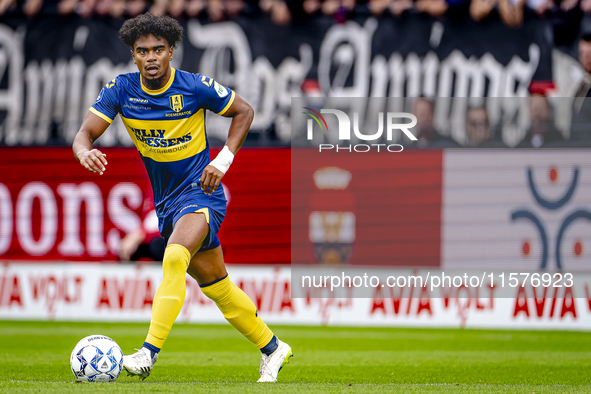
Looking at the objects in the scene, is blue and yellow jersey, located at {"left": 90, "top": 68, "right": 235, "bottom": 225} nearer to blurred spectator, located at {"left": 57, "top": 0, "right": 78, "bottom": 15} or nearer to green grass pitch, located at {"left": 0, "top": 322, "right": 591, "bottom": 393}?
green grass pitch, located at {"left": 0, "top": 322, "right": 591, "bottom": 393}

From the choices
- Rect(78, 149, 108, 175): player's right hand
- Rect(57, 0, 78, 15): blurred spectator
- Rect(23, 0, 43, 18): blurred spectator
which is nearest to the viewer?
Rect(78, 149, 108, 175): player's right hand

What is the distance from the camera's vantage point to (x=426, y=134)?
10250 mm

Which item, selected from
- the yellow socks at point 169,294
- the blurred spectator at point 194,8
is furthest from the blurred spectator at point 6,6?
the yellow socks at point 169,294

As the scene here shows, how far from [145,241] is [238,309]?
21.1 feet

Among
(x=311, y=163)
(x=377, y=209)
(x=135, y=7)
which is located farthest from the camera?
(x=135, y=7)

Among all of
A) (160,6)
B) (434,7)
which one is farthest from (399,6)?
(160,6)

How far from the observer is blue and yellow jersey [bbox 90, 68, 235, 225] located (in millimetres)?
5254

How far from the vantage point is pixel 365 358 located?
7207mm

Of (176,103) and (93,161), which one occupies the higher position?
(176,103)

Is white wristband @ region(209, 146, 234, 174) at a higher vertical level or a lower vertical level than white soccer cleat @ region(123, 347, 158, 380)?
higher

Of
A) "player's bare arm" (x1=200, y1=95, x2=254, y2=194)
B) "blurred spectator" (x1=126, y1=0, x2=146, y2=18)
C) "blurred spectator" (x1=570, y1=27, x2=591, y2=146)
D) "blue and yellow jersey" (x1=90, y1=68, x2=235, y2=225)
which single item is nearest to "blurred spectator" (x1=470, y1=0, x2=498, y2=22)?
"blurred spectator" (x1=570, y1=27, x2=591, y2=146)

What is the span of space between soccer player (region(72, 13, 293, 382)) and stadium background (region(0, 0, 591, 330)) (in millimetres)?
4980

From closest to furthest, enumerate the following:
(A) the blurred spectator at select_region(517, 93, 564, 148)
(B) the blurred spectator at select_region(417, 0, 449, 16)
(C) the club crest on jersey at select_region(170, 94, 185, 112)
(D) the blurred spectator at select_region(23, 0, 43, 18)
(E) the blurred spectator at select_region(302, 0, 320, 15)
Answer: (C) the club crest on jersey at select_region(170, 94, 185, 112)
(A) the blurred spectator at select_region(517, 93, 564, 148)
(B) the blurred spectator at select_region(417, 0, 449, 16)
(E) the blurred spectator at select_region(302, 0, 320, 15)
(D) the blurred spectator at select_region(23, 0, 43, 18)

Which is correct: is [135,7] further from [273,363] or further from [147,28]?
[273,363]
